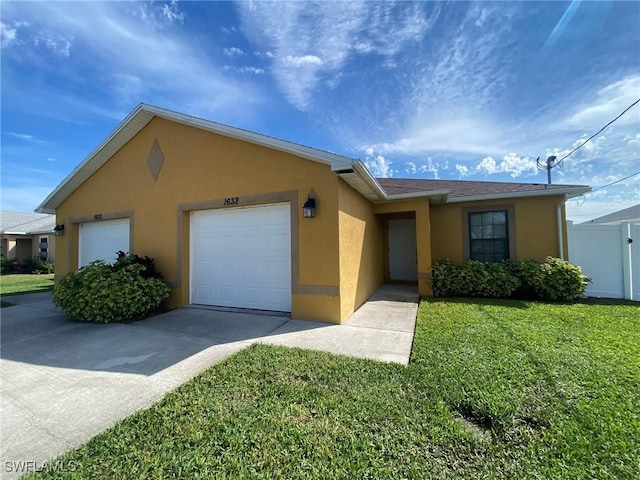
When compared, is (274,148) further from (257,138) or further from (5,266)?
(5,266)

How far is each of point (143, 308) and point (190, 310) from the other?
1028 millimetres

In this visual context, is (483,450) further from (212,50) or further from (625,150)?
(625,150)

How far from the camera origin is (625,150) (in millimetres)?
10289

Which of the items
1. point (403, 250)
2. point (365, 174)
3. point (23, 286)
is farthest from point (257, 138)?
point (23, 286)

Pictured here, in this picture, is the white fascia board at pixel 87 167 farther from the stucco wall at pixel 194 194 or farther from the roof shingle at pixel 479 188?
the roof shingle at pixel 479 188

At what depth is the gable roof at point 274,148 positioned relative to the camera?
18.0ft

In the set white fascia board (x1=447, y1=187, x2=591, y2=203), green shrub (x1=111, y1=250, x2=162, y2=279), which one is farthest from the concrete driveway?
white fascia board (x1=447, y1=187, x2=591, y2=203)

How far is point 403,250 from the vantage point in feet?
38.4

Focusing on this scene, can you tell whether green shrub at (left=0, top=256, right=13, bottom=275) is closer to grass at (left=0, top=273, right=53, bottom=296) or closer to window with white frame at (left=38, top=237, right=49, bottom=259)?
window with white frame at (left=38, top=237, right=49, bottom=259)

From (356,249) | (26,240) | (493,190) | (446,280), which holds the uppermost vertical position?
(493,190)

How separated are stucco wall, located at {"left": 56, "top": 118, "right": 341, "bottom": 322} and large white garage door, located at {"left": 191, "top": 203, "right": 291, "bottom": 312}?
1.05ft

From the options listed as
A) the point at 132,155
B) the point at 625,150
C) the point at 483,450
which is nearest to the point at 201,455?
the point at 483,450

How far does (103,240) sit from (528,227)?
1440cm

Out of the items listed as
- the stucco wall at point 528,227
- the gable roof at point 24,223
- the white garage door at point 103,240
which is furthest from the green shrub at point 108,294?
the gable roof at point 24,223
